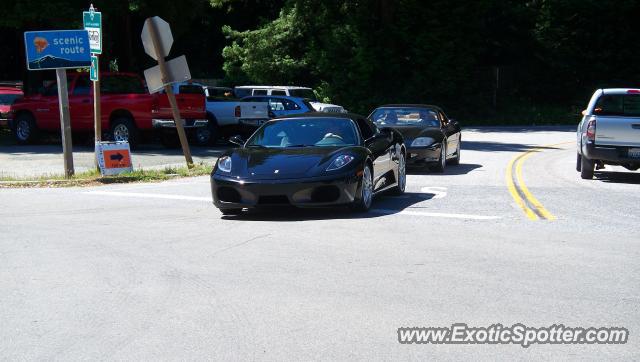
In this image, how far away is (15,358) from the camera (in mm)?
5430

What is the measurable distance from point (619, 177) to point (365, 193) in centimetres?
772

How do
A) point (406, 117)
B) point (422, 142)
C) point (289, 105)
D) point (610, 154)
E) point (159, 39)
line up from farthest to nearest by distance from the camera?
point (289, 105) < point (406, 117) < point (159, 39) < point (422, 142) < point (610, 154)

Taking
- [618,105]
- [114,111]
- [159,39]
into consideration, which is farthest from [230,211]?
[114,111]

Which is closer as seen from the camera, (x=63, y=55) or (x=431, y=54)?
(x=63, y=55)

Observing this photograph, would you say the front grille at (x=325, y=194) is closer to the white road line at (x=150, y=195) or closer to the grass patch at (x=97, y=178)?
the white road line at (x=150, y=195)

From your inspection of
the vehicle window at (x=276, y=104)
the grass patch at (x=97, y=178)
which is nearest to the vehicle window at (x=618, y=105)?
the grass patch at (x=97, y=178)

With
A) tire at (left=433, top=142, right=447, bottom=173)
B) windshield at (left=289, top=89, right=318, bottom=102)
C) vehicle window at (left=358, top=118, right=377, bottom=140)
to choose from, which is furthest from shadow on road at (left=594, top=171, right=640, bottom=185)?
windshield at (left=289, top=89, right=318, bottom=102)

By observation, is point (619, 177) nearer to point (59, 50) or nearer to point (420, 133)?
point (420, 133)

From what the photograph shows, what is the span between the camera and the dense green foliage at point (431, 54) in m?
42.5

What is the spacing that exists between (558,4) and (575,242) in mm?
40767

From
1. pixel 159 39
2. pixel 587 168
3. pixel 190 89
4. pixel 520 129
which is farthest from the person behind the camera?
pixel 520 129

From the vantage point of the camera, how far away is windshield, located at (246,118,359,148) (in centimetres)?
1224

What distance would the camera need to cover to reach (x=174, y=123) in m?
24.1

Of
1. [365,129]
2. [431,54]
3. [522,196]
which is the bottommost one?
[522,196]
